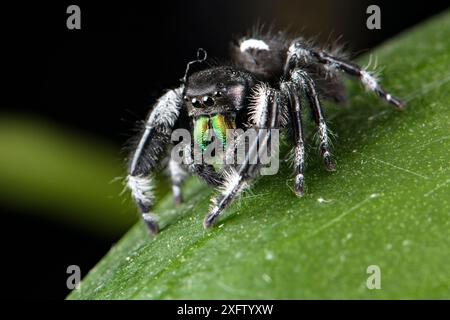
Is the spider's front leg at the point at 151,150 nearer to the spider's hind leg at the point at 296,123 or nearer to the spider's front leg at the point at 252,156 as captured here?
the spider's front leg at the point at 252,156

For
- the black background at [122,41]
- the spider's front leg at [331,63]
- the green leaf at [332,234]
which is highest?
the black background at [122,41]

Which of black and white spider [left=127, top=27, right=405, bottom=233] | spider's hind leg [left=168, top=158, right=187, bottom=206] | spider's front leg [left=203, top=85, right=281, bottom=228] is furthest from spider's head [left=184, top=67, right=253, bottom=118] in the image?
spider's hind leg [left=168, top=158, right=187, bottom=206]

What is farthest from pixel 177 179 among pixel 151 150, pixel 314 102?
pixel 314 102

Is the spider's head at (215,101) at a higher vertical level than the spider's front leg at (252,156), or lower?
higher

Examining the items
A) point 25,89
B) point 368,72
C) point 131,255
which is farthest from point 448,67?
point 25,89

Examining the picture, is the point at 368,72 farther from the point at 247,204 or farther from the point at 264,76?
the point at 247,204

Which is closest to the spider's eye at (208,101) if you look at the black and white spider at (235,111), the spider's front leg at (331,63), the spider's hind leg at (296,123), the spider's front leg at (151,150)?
the black and white spider at (235,111)

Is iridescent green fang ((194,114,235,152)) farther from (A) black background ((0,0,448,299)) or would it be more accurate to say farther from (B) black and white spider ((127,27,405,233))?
(A) black background ((0,0,448,299))
